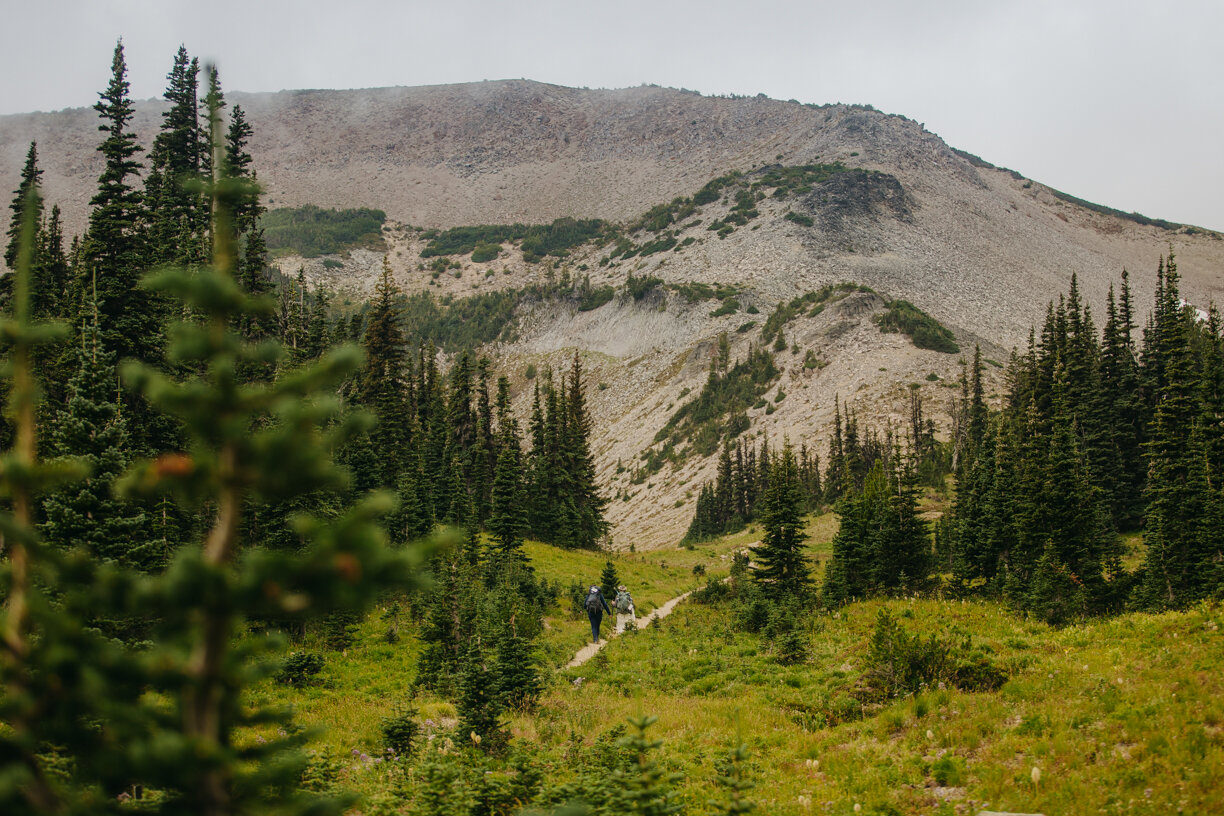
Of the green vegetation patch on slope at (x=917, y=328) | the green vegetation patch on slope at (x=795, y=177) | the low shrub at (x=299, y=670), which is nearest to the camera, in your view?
the low shrub at (x=299, y=670)

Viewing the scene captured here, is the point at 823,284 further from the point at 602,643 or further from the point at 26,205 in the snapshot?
the point at 26,205

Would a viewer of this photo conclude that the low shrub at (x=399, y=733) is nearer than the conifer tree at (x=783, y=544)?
Yes

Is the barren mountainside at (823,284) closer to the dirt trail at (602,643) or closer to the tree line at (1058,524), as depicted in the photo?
the dirt trail at (602,643)

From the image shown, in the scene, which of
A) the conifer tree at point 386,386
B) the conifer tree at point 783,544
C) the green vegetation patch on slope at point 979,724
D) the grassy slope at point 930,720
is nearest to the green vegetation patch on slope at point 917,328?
the conifer tree at point 386,386

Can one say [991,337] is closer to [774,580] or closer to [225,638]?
[774,580]

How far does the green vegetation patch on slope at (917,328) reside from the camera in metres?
99.8

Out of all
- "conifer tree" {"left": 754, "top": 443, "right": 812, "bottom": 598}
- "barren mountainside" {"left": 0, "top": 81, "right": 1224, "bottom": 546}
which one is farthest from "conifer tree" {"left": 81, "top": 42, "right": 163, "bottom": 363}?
"barren mountainside" {"left": 0, "top": 81, "right": 1224, "bottom": 546}

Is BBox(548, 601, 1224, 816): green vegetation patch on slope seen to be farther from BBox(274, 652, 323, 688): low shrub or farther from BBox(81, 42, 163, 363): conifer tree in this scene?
BBox(81, 42, 163, 363): conifer tree

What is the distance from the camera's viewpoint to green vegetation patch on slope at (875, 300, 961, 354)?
3927 inches

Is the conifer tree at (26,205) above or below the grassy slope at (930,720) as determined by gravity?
above

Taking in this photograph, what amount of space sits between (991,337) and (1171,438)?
99.9m

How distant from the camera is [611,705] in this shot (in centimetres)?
1597

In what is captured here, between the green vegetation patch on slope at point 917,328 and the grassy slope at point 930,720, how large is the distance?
286ft

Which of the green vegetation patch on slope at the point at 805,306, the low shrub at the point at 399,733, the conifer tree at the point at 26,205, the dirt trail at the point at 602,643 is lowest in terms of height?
the dirt trail at the point at 602,643
